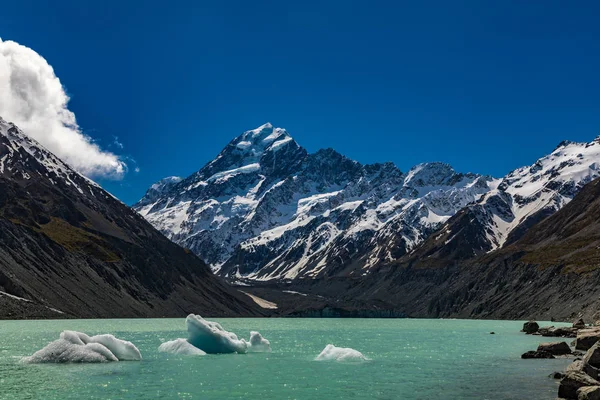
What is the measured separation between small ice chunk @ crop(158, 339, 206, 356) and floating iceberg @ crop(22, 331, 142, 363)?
10746 mm

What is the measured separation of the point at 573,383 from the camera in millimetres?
42969

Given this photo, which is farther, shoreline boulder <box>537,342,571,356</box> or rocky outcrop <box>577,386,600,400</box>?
shoreline boulder <box>537,342,571,356</box>

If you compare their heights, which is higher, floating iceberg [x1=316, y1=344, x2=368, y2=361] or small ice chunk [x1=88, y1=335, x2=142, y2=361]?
small ice chunk [x1=88, y1=335, x2=142, y2=361]

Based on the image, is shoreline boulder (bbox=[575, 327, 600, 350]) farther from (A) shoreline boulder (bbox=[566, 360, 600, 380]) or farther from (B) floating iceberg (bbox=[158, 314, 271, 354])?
(B) floating iceberg (bbox=[158, 314, 271, 354])

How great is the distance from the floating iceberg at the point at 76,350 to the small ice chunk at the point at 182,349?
10.7m

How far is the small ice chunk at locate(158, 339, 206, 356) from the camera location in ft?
254

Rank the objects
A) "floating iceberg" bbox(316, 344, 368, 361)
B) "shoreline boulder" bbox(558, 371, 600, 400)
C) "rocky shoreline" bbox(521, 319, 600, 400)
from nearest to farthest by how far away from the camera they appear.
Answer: "rocky shoreline" bbox(521, 319, 600, 400), "shoreline boulder" bbox(558, 371, 600, 400), "floating iceberg" bbox(316, 344, 368, 361)

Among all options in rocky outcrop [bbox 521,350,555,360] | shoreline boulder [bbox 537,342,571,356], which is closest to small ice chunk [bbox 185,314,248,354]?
rocky outcrop [bbox 521,350,555,360]

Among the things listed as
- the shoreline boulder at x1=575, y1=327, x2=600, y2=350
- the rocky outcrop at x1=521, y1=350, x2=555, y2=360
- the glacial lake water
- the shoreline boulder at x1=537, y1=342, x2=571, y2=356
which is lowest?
the glacial lake water

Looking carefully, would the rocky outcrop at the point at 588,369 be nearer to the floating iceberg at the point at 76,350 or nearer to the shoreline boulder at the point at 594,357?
the shoreline boulder at the point at 594,357

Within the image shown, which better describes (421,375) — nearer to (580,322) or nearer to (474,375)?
(474,375)

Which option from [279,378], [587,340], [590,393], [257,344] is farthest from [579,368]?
[257,344]

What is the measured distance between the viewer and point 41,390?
4612 cm

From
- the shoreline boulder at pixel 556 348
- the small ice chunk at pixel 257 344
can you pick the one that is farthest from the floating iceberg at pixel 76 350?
the shoreline boulder at pixel 556 348
